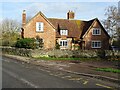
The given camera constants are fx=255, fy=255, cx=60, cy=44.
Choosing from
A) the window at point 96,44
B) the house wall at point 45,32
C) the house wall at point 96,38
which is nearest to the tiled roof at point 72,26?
the house wall at point 96,38

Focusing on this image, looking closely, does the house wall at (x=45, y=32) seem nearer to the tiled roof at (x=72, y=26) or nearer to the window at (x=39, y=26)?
the window at (x=39, y=26)

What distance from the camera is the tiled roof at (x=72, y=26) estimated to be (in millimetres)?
52625

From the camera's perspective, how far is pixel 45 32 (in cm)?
4919

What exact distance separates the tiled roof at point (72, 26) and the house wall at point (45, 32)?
244cm

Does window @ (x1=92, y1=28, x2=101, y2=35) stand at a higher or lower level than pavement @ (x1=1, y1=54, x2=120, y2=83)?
higher

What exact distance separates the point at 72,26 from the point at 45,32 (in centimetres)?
777

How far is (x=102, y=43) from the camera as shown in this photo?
52.7 metres

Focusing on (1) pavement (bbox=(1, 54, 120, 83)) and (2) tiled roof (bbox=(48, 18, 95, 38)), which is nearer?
(1) pavement (bbox=(1, 54, 120, 83))

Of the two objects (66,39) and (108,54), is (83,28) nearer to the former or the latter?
(66,39)

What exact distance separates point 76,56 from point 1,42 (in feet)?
101

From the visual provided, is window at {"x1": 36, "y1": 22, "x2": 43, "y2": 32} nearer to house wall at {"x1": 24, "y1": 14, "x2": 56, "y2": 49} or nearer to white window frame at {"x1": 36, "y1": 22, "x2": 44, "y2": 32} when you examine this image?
white window frame at {"x1": 36, "y1": 22, "x2": 44, "y2": 32}

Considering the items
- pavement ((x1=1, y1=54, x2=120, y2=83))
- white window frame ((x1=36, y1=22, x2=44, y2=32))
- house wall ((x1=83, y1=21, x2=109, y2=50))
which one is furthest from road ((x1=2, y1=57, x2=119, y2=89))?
house wall ((x1=83, y1=21, x2=109, y2=50))

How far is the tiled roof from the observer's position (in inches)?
2072

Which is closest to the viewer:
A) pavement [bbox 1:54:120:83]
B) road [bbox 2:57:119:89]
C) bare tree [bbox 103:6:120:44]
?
road [bbox 2:57:119:89]
